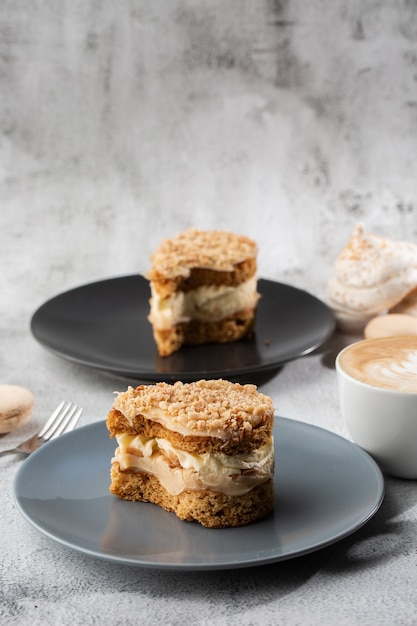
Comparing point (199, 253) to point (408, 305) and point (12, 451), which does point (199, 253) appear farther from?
point (12, 451)

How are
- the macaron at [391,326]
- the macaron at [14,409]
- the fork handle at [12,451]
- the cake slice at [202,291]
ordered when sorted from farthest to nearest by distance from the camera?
the cake slice at [202,291] → the macaron at [391,326] → the macaron at [14,409] → the fork handle at [12,451]

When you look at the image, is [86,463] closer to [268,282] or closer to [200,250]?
[200,250]

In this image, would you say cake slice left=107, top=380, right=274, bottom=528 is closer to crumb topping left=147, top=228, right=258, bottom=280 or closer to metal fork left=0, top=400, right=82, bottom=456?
metal fork left=0, top=400, right=82, bottom=456

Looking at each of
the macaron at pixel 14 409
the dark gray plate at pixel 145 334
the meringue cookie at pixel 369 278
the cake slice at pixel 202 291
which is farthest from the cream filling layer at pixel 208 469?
the meringue cookie at pixel 369 278

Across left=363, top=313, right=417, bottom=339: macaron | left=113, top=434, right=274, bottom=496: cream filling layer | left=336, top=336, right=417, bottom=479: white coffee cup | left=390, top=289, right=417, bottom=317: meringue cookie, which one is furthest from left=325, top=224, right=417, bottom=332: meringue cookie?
left=113, top=434, right=274, bottom=496: cream filling layer

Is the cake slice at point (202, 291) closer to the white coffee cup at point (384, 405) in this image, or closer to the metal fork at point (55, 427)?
the metal fork at point (55, 427)

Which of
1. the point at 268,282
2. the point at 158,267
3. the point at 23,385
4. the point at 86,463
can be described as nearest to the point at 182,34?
the point at 268,282
